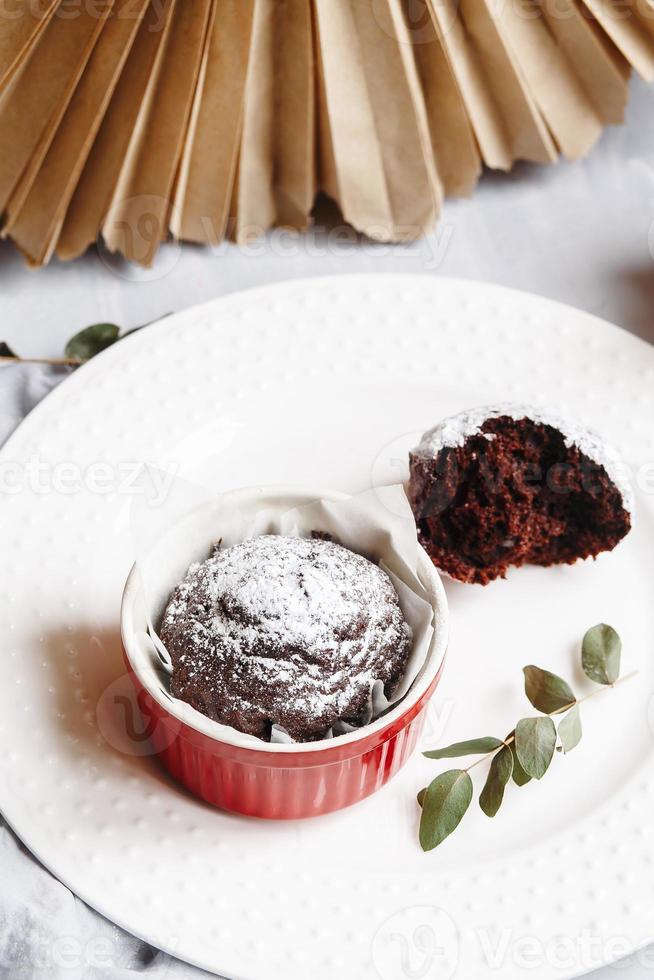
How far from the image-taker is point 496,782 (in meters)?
1.38

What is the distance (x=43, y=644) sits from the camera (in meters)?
1.53

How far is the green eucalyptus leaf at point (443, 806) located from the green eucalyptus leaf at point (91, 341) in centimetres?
103

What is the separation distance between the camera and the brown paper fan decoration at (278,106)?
74.8 inches

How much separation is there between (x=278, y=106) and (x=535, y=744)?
1.32 m

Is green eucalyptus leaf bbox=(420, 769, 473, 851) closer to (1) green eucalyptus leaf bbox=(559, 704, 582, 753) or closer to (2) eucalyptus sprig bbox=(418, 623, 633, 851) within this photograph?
(2) eucalyptus sprig bbox=(418, 623, 633, 851)

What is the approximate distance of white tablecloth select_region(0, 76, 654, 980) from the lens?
2.12 m

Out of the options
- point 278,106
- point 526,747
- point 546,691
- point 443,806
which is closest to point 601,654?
point 546,691

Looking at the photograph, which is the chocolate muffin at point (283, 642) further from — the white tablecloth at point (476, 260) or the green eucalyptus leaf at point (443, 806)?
the white tablecloth at point (476, 260)

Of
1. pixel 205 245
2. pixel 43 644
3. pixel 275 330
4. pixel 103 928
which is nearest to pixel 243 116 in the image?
pixel 205 245

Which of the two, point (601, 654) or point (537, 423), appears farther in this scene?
point (537, 423)

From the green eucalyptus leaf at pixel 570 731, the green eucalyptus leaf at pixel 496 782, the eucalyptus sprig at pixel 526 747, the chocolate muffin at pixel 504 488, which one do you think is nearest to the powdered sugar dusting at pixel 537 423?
the chocolate muffin at pixel 504 488

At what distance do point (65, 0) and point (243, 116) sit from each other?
1.25 feet

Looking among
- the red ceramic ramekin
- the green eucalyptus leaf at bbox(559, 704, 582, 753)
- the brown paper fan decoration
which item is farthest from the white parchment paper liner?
the brown paper fan decoration

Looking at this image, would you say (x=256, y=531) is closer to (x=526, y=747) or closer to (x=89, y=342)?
(x=526, y=747)
